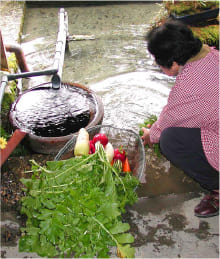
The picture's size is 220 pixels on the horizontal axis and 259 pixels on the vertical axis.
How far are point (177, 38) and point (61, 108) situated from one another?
1524 millimetres

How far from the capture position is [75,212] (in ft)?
5.74

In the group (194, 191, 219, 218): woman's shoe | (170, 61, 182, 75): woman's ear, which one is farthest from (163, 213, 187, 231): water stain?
(170, 61, 182, 75): woman's ear

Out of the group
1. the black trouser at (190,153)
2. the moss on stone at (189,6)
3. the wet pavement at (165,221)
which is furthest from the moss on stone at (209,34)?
the black trouser at (190,153)

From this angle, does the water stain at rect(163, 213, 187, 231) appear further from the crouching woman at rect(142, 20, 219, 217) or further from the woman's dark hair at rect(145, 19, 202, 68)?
the woman's dark hair at rect(145, 19, 202, 68)

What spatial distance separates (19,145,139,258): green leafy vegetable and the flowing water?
156cm

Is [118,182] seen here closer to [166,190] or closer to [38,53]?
[166,190]

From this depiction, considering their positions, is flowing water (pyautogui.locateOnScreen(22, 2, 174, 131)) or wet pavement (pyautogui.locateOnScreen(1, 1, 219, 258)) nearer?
wet pavement (pyautogui.locateOnScreen(1, 1, 219, 258))

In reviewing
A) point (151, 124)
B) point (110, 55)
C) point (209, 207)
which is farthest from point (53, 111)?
point (110, 55)

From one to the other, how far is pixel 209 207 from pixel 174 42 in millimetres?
1458

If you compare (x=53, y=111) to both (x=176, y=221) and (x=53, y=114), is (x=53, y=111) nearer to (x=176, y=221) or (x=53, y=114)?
(x=53, y=114)

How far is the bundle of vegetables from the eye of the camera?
1.72 meters

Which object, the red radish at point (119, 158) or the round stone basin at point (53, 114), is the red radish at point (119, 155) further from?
the round stone basin at point (53, 114)

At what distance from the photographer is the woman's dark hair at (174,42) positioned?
1.78m

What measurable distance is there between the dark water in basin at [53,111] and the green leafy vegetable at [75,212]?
0.82m
